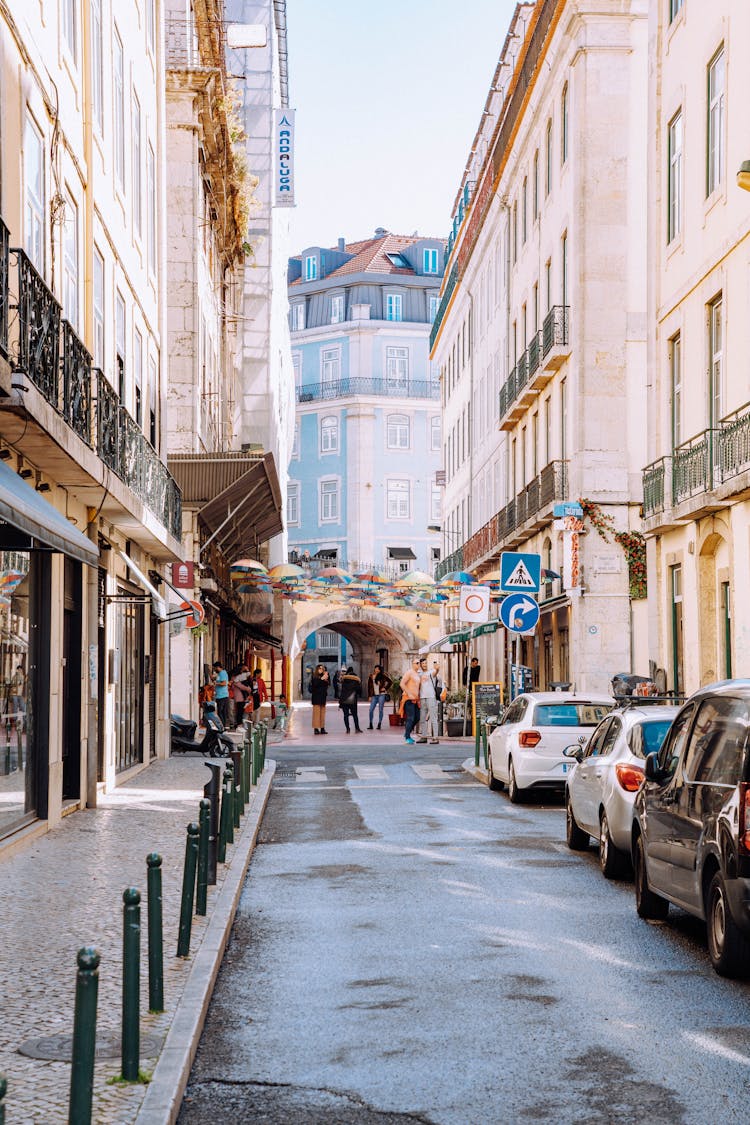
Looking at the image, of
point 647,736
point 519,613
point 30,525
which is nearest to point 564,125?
point 519,613

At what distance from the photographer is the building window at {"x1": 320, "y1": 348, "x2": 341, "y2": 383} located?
83688 mm

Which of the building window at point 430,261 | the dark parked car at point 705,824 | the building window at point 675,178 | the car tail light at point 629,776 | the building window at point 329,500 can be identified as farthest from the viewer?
the building window at point 430,261

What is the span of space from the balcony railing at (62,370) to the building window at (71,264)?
82cm

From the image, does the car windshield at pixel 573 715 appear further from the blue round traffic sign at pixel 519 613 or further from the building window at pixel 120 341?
the building window at pixel 120 341

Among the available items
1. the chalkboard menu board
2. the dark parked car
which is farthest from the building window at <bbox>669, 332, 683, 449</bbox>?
the dark parked car

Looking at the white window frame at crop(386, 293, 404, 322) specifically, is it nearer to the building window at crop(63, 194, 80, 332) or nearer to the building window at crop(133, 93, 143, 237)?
the building window at crop(133, 93, 143, 237)

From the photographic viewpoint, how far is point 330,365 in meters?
84.0

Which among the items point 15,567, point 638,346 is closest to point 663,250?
point 638,346

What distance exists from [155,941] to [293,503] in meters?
77.2

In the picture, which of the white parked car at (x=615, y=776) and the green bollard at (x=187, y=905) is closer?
the green bollard at (x=187, y=905)

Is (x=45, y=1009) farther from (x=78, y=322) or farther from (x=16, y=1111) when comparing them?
(x=78, y=322)

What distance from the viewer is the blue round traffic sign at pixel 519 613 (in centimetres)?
2391

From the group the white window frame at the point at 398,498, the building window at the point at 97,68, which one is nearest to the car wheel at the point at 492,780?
the building window at the point at 97,68

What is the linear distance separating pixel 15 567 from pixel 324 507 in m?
69.3
